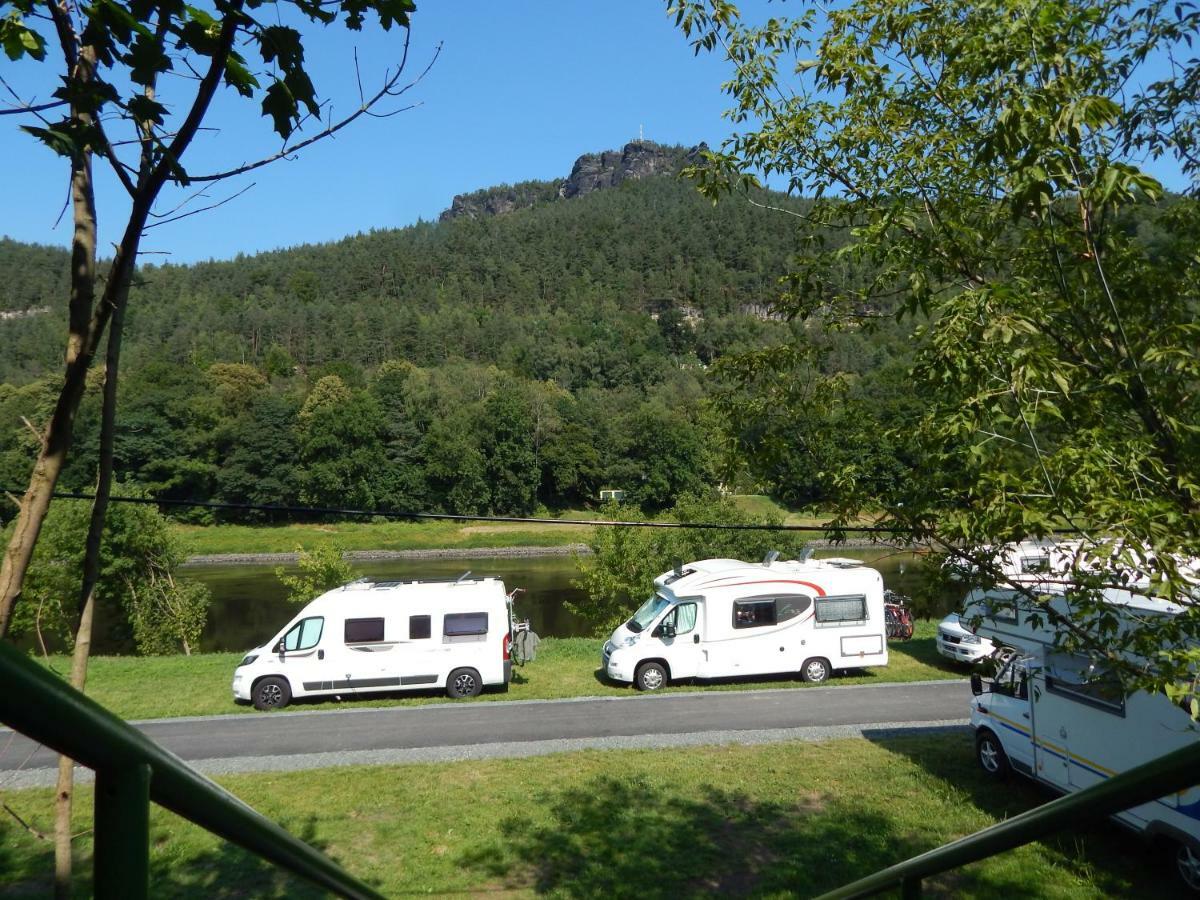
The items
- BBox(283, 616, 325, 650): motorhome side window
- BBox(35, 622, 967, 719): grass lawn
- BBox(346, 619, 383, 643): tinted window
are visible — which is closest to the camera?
BBox(35, 622, 967, 719): grass lawn

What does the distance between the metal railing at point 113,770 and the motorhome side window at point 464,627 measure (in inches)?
631

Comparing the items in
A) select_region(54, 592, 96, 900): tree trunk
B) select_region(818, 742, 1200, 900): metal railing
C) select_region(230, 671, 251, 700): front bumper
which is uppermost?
select_region(818, 742, 1200, 900): metal railing

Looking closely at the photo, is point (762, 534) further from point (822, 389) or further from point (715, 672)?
point (822, 389)

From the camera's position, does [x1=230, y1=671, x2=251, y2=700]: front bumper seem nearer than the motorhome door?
Yes

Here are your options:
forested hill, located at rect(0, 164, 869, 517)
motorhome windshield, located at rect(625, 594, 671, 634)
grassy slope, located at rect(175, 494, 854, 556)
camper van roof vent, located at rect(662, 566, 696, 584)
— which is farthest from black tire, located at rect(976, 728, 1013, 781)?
grassy slope, located at rect(175, 494, 854, 556)

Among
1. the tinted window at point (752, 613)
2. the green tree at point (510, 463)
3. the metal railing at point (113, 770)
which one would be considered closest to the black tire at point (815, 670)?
the tinted window at point (752, 613)

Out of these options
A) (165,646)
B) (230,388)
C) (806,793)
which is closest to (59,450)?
(806,793)

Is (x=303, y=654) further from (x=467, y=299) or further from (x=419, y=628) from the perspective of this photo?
(x=467, y=299)

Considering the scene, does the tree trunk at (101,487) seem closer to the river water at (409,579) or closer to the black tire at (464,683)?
the black tire at (464,683)

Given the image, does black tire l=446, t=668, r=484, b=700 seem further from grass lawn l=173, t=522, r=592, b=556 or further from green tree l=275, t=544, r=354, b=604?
grass lawn l=173, t=522, r=592, b=556

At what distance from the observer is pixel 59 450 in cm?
296

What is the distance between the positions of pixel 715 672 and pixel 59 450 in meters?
15.5

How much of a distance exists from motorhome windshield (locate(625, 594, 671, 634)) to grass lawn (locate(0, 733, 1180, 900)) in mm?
5113

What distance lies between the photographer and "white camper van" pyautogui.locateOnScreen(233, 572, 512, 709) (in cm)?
1594
